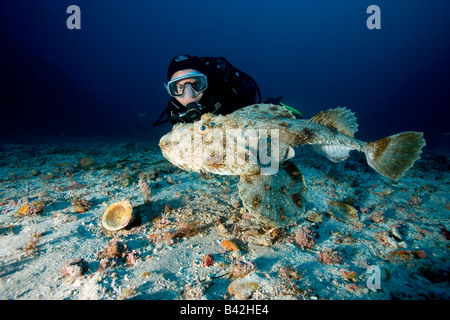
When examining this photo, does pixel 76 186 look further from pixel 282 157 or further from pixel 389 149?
pixel 389 149

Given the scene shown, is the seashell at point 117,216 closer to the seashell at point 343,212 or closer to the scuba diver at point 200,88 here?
the scuba diver at point 200,88

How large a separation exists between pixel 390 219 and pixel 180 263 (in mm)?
3830

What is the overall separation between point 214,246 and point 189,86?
446 centimetres

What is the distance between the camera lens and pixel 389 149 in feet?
10.7

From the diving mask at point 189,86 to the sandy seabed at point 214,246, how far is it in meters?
2.80

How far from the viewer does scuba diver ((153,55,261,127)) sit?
17.4 ft

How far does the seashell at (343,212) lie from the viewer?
3.45 m

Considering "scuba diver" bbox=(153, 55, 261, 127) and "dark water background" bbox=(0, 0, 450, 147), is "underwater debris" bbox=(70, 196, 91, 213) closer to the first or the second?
"scuba diver" bbox=(153, 55, 261, 127)

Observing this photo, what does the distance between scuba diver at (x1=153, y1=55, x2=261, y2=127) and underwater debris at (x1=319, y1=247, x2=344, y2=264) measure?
4.23 m

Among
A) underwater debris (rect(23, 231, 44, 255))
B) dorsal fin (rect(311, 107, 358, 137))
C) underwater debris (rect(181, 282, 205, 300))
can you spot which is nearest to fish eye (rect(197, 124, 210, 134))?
underwater debris (rect(181, 282, 205, 300))

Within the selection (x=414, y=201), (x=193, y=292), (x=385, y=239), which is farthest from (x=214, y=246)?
(x=414, y=201)

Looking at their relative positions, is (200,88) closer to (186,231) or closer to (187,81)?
(187,81)

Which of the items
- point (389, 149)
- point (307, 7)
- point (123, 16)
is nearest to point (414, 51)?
point (307, 7)

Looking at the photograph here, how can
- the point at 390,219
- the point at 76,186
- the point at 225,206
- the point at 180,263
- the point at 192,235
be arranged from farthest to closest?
the point at 76,186 < the point at 225,206 < the point at 390,219 < the point at 192,235 < the point at 180,263
